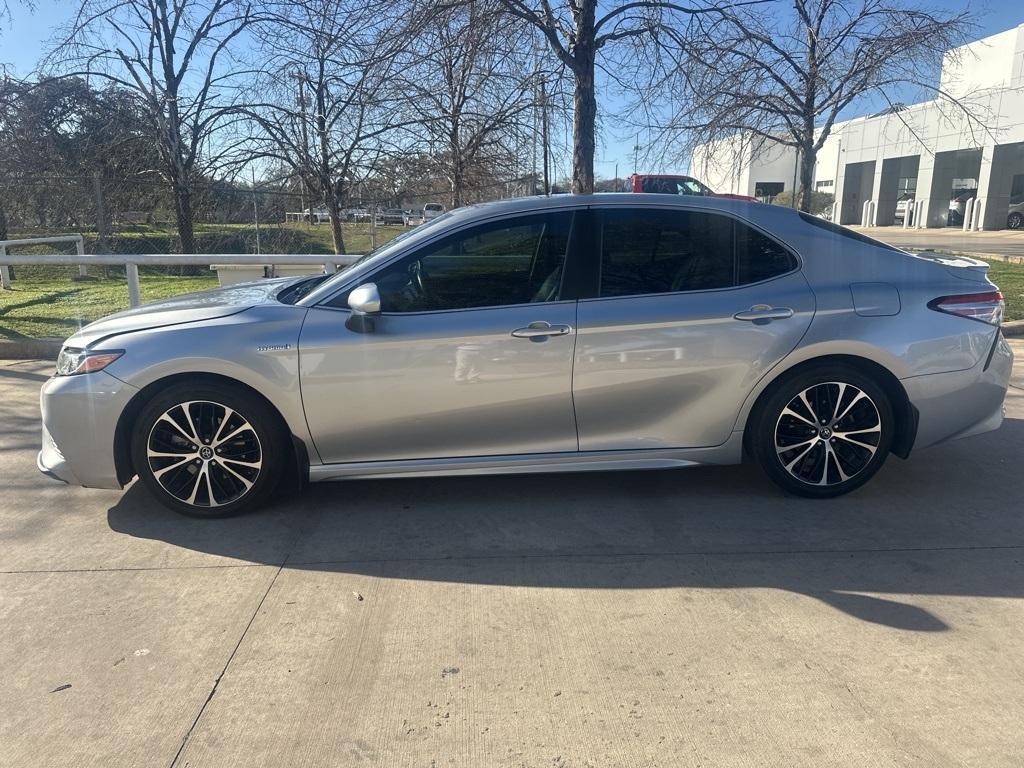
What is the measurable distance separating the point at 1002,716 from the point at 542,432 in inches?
88.6

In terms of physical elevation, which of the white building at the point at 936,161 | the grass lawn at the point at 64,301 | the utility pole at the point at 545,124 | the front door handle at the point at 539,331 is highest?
the white building at the point at 936,161

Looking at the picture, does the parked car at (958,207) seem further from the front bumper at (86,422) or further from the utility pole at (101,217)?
the front bumper at (86,422)

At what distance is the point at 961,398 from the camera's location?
4.17 m

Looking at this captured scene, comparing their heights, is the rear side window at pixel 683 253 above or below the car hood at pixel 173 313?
above

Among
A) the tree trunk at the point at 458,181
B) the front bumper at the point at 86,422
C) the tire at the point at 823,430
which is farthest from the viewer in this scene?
the tree trunk at the point at 458,181

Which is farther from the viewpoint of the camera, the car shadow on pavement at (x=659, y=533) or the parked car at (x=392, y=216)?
the parked car at (x=392, y=216)

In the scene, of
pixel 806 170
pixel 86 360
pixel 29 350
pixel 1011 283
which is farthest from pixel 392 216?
pixel 86 360

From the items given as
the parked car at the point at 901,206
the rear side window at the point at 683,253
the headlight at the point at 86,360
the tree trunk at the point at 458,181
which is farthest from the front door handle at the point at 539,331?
the parked car at the point at 901,206

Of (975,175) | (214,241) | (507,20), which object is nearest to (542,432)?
(507,20)

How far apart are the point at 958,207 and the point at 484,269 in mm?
43940

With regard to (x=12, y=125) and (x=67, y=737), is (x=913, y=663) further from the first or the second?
(x=12, y=125)

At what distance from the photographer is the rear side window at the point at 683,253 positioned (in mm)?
4074

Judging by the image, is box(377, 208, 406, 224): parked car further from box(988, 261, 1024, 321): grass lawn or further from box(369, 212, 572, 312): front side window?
box(369, 212, 572, 312): front side window

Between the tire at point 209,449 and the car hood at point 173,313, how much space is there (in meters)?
0.39
